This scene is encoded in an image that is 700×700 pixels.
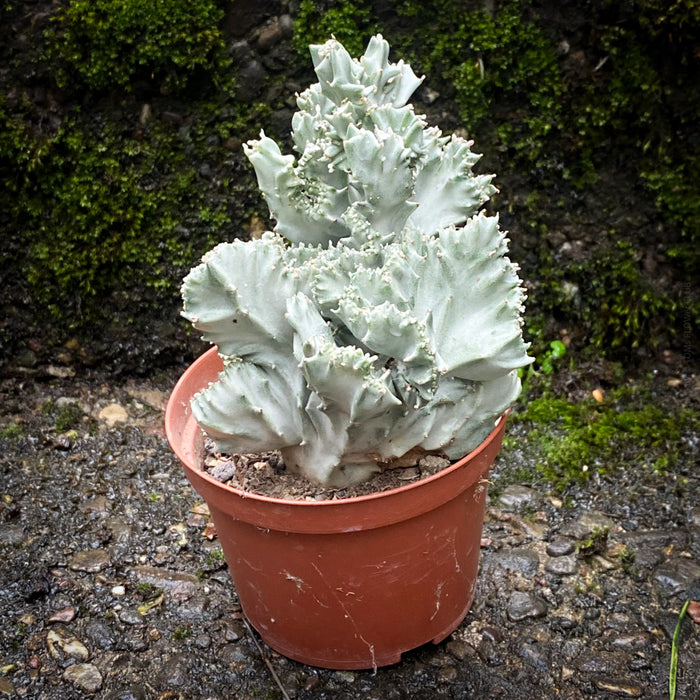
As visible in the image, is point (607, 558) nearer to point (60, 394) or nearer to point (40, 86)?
point (60, 394)

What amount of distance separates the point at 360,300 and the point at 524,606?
1.06m

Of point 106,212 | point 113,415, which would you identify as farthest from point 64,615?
point 106,212

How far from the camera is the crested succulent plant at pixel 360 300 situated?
1564 mm

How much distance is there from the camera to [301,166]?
5.80ft

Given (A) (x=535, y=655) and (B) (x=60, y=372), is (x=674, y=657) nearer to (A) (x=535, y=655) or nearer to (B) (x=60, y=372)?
(A) (x=535, y=655)

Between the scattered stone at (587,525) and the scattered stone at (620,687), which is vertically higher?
the scattered stone at (620,687)

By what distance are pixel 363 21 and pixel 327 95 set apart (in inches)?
39.6

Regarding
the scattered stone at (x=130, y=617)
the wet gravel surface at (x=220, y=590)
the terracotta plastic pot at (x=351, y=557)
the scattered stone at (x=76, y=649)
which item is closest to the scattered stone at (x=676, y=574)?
the wet gravel surface at (x=220, y=590)

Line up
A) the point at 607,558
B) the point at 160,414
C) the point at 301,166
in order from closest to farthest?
the point at 301,166
the point at 607,558
the point at 160,414

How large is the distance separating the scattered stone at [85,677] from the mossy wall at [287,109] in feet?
4.12

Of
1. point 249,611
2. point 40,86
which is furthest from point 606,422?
point 40,86

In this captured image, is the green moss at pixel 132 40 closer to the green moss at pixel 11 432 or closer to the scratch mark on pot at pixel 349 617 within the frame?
the green moss at pixel 11 432

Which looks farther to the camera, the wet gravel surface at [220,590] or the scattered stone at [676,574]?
the scattered stone at [676,574]

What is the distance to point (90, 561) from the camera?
2297 mm
